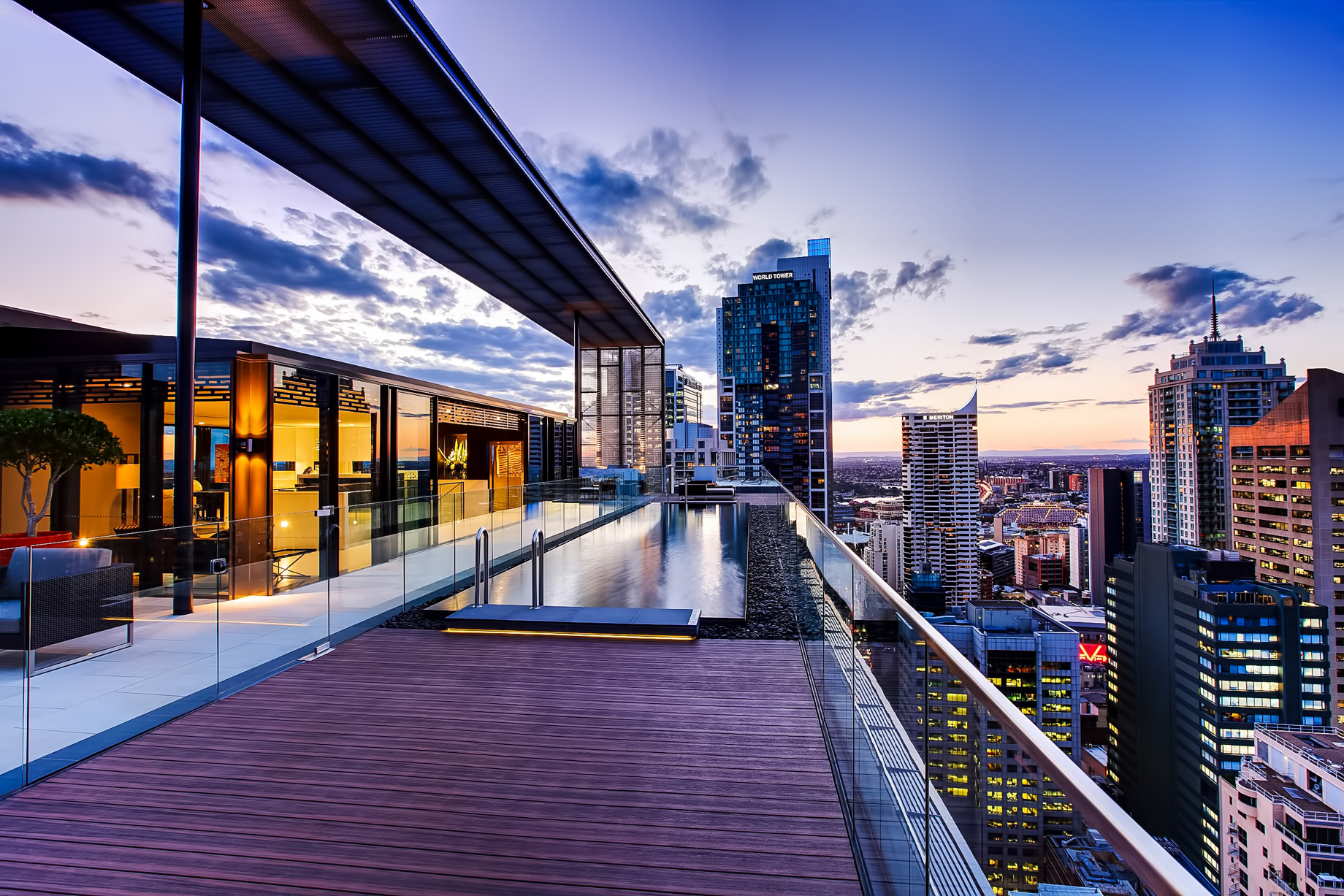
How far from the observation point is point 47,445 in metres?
6.86

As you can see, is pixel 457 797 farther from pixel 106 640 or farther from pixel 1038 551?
pixel 1038 551

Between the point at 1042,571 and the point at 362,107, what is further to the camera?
the point at 1042,571

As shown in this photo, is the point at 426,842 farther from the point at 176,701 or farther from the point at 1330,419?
the point at 1330,419

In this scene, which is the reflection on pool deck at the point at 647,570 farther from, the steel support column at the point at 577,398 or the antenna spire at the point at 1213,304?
the antenna spire at the point at 1213,304

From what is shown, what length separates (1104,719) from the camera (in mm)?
35719

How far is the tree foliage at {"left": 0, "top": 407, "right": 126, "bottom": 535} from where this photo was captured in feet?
22.3

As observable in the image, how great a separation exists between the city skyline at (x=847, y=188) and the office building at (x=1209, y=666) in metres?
20.3

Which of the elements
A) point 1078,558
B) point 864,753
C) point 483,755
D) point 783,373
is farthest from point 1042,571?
point 483,755

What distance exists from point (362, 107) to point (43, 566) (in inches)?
252

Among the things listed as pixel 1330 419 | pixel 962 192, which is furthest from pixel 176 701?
pixel 1330 419

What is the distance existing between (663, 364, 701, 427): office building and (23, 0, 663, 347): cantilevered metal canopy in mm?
83333

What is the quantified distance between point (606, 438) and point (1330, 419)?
3605 centimetres

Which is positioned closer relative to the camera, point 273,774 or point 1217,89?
point 273,774

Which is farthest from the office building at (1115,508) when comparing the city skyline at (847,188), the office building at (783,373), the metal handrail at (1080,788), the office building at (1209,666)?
the metal handrail at (1080,788)
